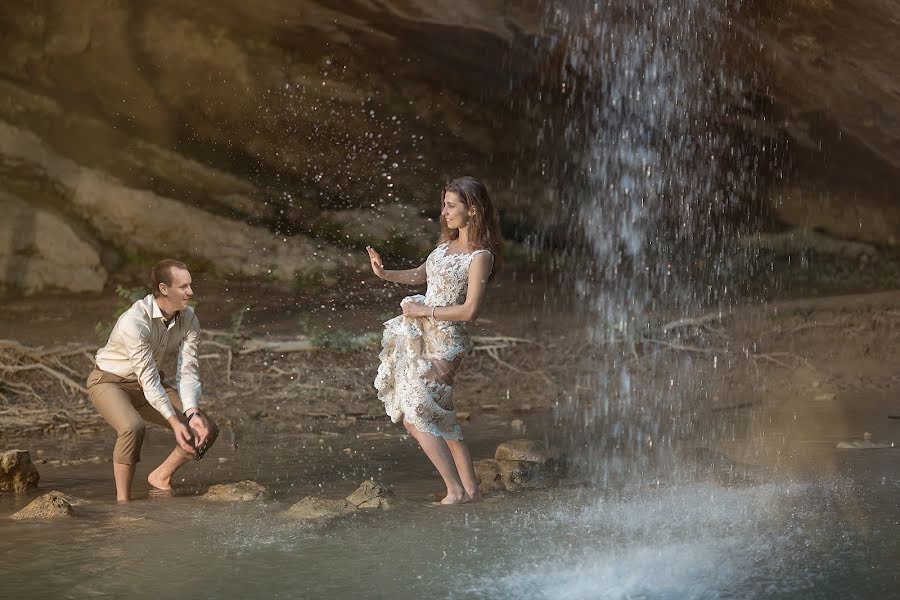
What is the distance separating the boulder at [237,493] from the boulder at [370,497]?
1.71ft

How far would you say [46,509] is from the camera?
5.00m

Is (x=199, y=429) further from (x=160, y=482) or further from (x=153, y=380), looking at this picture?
(x=160, y=482)

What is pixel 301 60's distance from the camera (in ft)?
42.7

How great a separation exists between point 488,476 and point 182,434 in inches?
66.8

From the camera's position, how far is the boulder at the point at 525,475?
5.77 m

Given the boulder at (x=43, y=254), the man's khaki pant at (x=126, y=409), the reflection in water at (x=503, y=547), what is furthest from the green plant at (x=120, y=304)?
the reflection in water at (x=503, y=547)

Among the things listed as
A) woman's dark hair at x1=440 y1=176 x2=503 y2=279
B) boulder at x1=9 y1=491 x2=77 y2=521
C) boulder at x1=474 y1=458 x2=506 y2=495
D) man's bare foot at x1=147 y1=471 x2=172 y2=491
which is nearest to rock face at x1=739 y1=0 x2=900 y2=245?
woman's dark hair at x1=440 y1=176 x2=503 y2=279

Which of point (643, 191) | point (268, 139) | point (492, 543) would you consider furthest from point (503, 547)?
point (268, 139)

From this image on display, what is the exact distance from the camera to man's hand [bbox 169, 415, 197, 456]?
5.30 m

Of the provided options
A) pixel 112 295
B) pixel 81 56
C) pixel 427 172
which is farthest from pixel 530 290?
pixel 81 56

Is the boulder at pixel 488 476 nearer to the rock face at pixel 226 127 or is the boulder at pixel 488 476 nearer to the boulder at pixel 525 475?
the boulder at pixel 525 475

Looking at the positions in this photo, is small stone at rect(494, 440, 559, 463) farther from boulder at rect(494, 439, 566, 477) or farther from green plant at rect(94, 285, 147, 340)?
green plant at rect(94, 285, 147, 340)

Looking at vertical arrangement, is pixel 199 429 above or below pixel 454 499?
above

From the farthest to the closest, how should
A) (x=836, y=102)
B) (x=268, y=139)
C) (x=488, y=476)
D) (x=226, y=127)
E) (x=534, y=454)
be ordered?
(x=268, y=139) < (x=226, y=127) < (x=836, y=102) < (x=534, y=454) < (x=488, y=476)
